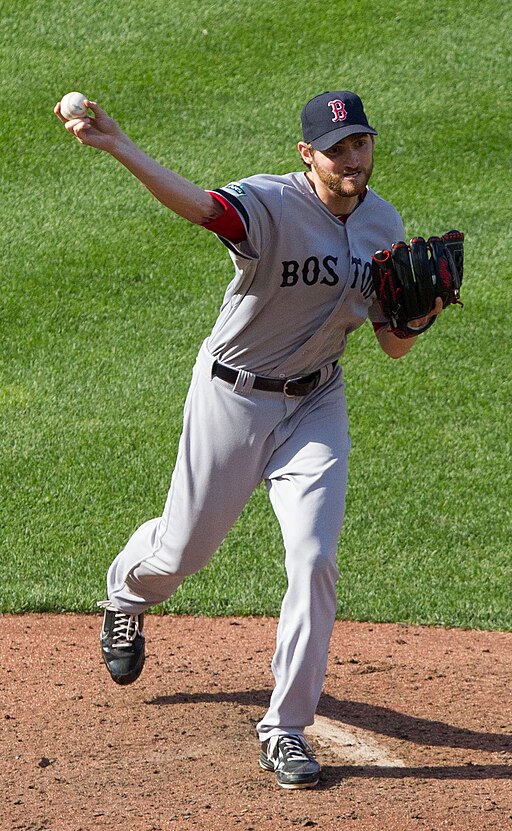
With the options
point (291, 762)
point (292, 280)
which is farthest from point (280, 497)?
point (291, 762)

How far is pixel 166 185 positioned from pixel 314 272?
23.9 inches

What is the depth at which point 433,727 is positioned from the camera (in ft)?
13.9

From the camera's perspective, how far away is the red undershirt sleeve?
3.62 metres

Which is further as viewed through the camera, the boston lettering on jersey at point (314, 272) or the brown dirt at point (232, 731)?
the boston lettering on jersey at point (314, 272)

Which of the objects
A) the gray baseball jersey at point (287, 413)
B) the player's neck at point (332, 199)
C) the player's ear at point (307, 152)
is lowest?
the gray baseball jersey at point (287, 413)

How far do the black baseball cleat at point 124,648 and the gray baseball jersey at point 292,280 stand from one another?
1.18 meters

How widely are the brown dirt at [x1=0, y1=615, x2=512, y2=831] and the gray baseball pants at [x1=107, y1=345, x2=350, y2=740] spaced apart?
1.02 feet

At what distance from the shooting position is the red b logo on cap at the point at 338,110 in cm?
382

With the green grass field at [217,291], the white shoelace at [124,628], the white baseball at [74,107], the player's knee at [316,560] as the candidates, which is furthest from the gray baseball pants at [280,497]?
the green grass field at [217,291]

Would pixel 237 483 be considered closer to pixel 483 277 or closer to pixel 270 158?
pixel 483 277

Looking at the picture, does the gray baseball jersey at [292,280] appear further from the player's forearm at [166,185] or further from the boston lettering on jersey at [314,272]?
the player's forearm at [166,185]

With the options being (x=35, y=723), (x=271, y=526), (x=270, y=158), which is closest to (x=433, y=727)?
(x=35, y=723)

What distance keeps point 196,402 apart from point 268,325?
0.40 meters

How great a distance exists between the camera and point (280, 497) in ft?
12.7
